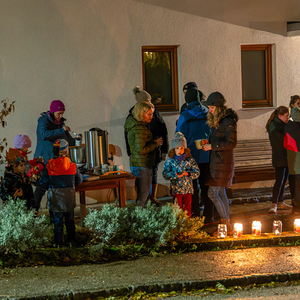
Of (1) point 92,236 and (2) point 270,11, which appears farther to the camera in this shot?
(2) point 270,11

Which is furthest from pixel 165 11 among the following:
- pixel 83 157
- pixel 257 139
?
pixel 83 157

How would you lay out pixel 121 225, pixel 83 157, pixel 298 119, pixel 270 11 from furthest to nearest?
pixel 270 11 → pixel 298 119 → pixel 83 157 → pixel 121 225

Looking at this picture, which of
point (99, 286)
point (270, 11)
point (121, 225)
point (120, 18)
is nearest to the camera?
point (99, 286)

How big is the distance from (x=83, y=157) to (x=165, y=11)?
402 centimetres

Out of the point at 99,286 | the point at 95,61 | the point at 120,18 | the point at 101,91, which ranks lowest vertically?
the point at 99,286

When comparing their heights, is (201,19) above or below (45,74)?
above

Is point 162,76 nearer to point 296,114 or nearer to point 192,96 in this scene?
point 192,96

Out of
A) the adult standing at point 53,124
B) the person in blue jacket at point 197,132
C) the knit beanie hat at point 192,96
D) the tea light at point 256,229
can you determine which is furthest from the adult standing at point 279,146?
the adult standing at point 53,124

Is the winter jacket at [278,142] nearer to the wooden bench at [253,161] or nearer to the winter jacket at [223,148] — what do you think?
the winter jacket at [223,148]

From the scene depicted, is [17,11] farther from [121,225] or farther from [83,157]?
[121,225]

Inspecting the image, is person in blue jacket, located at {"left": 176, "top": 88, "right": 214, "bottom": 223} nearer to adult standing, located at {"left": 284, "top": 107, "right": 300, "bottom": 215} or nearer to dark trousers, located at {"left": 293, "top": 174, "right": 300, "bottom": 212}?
adult standing, located at {"left": 284, "top": 107, "right": 300, "bottom": 215}

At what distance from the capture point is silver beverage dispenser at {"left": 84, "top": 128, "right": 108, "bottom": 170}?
5.96 m

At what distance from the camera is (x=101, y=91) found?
8.34 m

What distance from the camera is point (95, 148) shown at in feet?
19.7
